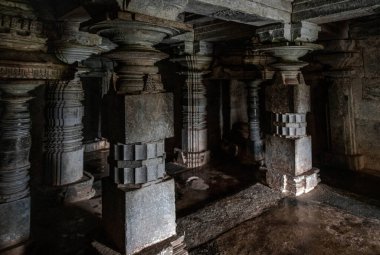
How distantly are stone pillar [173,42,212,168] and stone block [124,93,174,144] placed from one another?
3574 mm

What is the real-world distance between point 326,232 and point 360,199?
1362mm

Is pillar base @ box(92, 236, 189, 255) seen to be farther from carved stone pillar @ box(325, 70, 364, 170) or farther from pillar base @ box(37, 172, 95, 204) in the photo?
carved stone pillar @ box(325, 70, 364, 170)

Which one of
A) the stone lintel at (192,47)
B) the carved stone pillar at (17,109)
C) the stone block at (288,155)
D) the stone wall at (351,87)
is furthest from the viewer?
the stone lintel at (192,47)

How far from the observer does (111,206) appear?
2617 millimetres

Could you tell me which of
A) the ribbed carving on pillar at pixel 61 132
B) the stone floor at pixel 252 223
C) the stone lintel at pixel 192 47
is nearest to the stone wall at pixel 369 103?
the stone floor at pixel 252 223

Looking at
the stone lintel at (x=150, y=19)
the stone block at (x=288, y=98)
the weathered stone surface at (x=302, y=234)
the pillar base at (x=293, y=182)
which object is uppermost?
the stone lintel at (x=150, y=19)

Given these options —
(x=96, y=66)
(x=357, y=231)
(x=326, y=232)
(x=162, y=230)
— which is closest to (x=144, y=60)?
(x=162, y=230)

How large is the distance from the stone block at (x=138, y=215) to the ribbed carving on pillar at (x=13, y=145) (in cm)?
101

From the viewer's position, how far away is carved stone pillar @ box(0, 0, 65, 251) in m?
2.70

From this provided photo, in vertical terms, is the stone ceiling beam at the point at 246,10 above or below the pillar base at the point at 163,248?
above

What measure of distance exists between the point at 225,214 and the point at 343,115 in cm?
374

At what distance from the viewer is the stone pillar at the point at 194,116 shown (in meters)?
6.16

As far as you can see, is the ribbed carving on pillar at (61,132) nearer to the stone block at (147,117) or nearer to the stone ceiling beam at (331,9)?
the stone block at (147,117)

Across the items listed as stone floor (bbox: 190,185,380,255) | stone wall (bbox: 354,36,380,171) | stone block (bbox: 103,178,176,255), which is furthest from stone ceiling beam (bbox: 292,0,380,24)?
stone block (bbox: 103,178,176,255)
